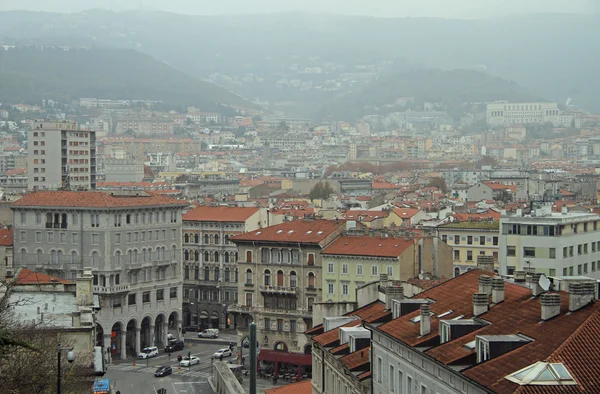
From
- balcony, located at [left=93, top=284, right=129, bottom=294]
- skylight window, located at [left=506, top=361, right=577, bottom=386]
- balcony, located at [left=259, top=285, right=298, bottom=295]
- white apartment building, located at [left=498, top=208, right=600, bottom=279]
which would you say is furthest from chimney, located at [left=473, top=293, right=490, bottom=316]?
balcony, located at [left=93, top=284, right=129, bottom=294]

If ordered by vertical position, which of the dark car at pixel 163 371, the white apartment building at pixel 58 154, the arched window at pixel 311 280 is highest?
the white apartment building at pixel 58 154

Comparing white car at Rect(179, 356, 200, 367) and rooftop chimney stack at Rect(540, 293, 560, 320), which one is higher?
A: rooftop chimney stack at Rect(540, 293, 560, 320)

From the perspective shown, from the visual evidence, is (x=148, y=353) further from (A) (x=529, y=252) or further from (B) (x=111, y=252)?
(A) (x=529, y=252)

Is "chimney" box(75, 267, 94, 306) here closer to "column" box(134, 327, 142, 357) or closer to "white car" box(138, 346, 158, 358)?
"white car" box(138, 346, 158, 358)

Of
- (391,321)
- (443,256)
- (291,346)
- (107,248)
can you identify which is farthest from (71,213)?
(391,321)

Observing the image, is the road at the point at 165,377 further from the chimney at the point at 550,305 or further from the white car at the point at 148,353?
the chimney at the point at 550,305

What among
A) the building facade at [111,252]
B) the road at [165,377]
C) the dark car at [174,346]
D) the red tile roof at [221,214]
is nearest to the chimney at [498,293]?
the road at [165,377]
